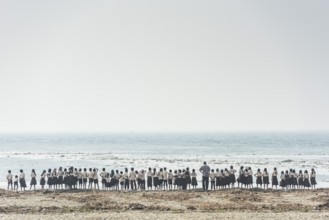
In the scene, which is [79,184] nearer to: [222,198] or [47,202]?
[47,202]

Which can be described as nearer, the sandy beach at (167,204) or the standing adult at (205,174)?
the sandy beach at (167,204)

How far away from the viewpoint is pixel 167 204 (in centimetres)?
2683

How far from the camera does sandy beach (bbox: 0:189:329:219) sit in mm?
22656

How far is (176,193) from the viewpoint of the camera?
3175 centimetres

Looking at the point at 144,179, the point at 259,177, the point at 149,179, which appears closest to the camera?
the point at 144,179

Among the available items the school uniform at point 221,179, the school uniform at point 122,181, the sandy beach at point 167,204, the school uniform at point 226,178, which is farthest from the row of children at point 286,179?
the school uniform at point 122,181

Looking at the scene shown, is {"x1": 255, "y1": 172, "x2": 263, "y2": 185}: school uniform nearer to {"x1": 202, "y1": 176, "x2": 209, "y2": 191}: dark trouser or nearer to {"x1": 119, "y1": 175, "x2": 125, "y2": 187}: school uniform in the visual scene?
{"x1": 202, "y1": 176, "x2": 209, "y2": 191}: dark trouser

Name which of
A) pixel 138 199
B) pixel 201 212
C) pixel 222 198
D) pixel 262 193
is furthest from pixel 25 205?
pixel 262 193

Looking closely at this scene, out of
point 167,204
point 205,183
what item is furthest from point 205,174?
point 167,204

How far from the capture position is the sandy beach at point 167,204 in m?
22.7

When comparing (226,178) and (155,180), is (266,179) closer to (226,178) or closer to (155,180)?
(226,178)

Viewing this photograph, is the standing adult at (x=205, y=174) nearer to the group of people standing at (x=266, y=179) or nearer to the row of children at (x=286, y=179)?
the group of people standing at (x=266, y=179)

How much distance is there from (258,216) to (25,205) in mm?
12662

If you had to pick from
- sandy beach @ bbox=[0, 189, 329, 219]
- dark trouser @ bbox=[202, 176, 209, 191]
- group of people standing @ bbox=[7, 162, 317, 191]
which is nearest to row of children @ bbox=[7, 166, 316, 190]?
group of people standing @ bbox=[7, 162, 317, 191]
